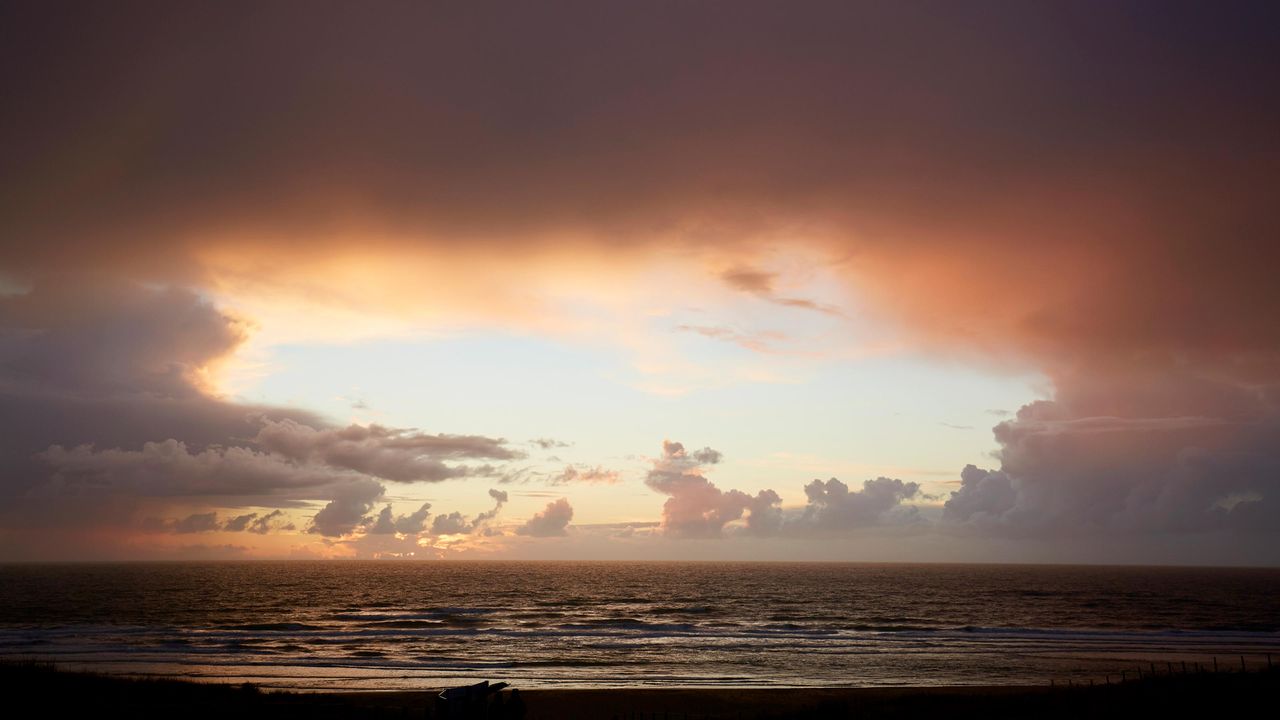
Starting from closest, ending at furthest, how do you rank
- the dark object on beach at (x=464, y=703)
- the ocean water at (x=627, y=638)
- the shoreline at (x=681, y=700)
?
the dark object on beach at (x=464, y=703) → the shoreline at (x=681, y=700) → the ocean water at (x=627, y=638)

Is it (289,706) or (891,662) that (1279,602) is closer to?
(891,662)

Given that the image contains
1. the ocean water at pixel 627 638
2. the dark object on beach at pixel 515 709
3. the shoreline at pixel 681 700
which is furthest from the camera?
the ocean water at pixel 627 638

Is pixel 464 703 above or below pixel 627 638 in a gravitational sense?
above

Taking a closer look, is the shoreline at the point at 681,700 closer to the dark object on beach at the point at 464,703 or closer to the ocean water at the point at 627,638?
the ocean water at the point at 627,638

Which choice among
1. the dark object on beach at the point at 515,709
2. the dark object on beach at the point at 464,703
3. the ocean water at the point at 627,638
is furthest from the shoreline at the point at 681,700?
the dark object on beach at the point at 515,709

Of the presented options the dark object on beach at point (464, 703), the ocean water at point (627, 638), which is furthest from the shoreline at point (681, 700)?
the dark object on beach at point (464, 703)

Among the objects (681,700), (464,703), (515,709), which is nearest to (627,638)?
(681,700)

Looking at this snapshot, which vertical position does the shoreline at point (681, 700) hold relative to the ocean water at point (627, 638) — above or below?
above

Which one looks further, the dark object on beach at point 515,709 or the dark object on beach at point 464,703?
the dark object on beach at point 515,709

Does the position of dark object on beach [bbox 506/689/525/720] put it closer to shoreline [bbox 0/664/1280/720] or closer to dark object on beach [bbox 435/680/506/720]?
dark object on beach [bbox 435/680/506/720]

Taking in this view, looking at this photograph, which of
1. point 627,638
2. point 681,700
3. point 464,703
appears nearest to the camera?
point 464,703

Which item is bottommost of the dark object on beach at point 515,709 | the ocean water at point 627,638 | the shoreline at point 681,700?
the ocean water at point 627,638

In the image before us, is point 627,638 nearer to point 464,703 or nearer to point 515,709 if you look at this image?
point 515,709

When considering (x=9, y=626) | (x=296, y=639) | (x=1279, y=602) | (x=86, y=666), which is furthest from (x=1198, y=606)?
(x=9, y=626)
